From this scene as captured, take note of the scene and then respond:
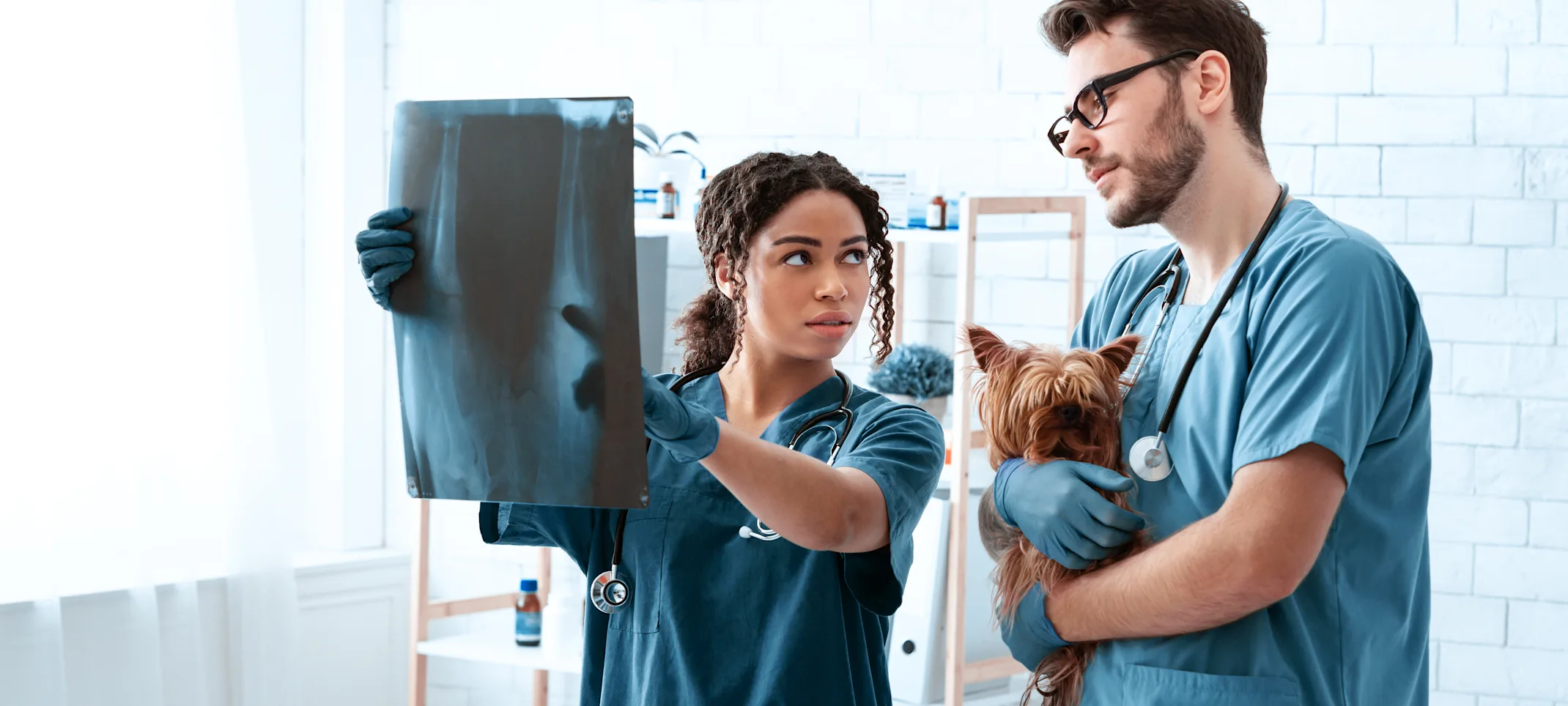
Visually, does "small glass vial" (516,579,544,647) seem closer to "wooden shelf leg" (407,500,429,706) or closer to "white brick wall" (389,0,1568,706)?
"wooden shelf leg" (407,500,429,706)

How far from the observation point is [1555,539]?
8.53 feet

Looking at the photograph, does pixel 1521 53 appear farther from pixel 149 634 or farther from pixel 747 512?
pixel 149 634

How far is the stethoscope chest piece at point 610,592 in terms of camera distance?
146 centimetres

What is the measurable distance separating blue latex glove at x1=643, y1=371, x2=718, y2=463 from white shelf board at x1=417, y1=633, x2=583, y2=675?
2.00 metres

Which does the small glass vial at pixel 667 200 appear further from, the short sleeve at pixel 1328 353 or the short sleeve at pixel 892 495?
the short sleeve at pixel 1328 353

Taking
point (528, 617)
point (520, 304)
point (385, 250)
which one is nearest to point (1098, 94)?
point (520, 304)

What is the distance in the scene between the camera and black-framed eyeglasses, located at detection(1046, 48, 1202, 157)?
4.35ft

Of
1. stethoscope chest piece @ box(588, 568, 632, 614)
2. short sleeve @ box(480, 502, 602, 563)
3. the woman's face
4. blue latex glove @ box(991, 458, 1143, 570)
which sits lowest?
stethoscope chest piece @ box(588, 568, 632, 614)

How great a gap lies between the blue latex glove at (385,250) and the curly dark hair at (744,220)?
0.36m

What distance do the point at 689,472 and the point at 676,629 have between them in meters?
0.17

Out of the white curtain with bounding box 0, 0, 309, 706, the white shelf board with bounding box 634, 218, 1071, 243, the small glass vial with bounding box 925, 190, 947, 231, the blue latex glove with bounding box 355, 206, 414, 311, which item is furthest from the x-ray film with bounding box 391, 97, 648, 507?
the white curtain with bounding box 0, 0, 309, 706

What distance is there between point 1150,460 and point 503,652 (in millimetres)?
2338

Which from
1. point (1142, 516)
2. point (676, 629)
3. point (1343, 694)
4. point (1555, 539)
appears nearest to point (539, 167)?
point (676, 629)

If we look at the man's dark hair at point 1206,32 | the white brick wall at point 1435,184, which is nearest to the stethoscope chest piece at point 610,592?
the man's dark hair at point 1206,32
